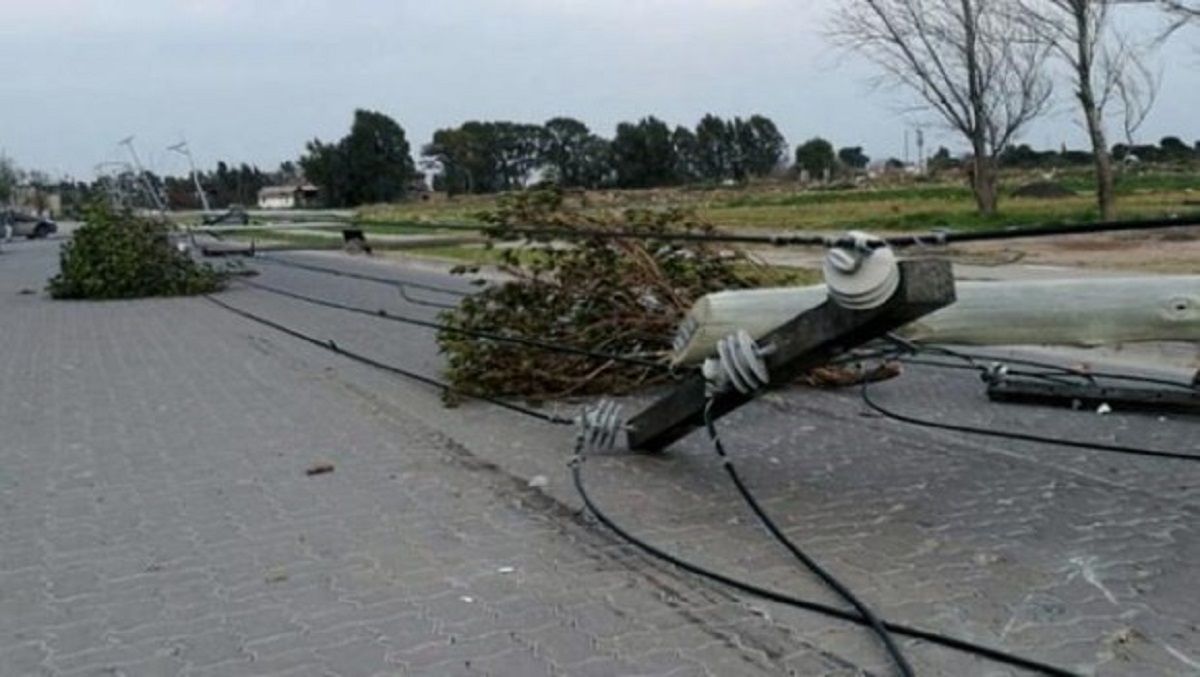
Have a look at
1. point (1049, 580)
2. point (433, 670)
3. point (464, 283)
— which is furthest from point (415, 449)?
point (464, 283)

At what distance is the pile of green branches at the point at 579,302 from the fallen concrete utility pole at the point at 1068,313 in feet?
11.1

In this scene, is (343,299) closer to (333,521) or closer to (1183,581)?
(333,521)

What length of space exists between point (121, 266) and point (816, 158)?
72.2m

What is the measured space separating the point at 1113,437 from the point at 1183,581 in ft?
8.20

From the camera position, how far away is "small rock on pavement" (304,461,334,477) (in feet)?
21.1

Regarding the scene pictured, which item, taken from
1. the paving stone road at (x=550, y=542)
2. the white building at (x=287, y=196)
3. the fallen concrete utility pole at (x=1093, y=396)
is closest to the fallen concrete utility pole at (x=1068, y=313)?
the paving stone road at (x=550, y=542)

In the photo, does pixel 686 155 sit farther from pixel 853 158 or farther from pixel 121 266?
pixel 121 266

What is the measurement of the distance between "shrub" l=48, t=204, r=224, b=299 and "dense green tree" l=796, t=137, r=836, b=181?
69228 mm

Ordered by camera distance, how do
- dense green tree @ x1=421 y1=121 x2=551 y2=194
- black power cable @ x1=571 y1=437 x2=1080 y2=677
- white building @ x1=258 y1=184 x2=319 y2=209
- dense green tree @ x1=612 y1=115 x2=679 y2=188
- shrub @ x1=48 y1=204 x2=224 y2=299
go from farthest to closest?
dense green tree @ x1=421 y1=121 x2=551 y2=194, dense green tree @ x1=612 y1=115 x2=679 y2=188, white building @ x1=258 y1=184 x2=319 y2=209, shrub @ x1=48 y1=204 x2=224 y2=299, black power cable @ x1=571 y1=437 x2=1080 y2=677

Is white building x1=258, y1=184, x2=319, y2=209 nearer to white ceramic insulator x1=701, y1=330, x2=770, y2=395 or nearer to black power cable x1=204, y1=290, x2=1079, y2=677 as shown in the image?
black power cable x1=204, y1=290, x2=1079, y2=677

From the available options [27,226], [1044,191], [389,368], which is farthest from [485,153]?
[389,368]

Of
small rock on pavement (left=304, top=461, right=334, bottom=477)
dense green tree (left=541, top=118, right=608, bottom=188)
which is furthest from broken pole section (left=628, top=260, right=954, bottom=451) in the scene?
dense green tree (left=541, top=118, right=608, bottom=188)

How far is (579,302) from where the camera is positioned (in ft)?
28.7

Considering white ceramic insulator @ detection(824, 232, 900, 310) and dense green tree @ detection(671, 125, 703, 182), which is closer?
white ceramic insulator @ detection(824, 232, 900, 310)
